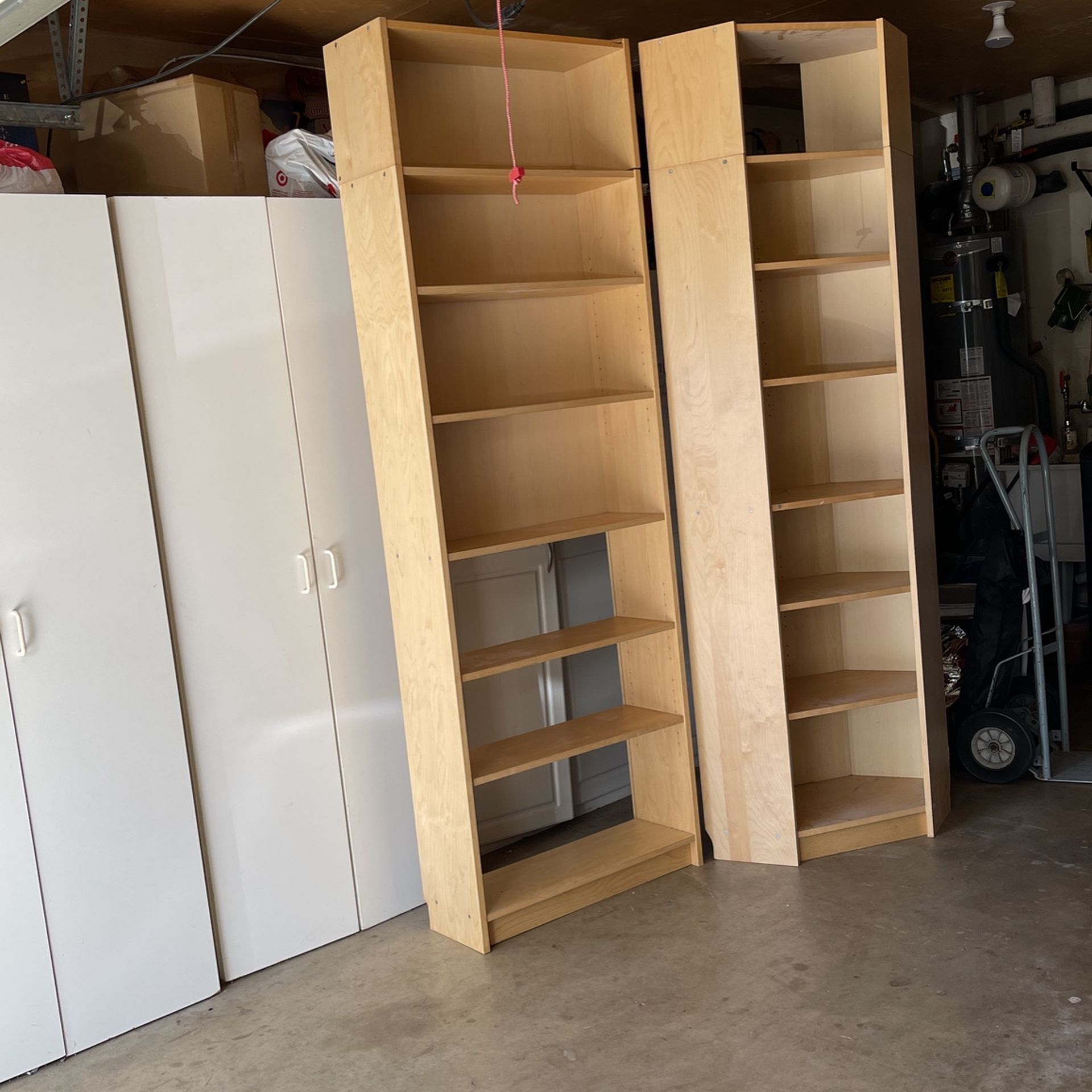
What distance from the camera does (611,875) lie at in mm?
3490

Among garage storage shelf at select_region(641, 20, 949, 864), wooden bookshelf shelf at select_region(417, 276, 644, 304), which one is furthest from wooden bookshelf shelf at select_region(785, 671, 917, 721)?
wooden bookshelf shelf at select_region(417, 276, 644, 304)

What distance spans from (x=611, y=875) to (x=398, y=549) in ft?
3.95

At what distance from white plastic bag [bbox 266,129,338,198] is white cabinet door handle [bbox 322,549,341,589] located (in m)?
1.01

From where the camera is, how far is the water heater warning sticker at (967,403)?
553 centimetres

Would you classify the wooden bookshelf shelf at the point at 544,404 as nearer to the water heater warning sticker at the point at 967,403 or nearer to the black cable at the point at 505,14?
the black cable at the point at 505,14

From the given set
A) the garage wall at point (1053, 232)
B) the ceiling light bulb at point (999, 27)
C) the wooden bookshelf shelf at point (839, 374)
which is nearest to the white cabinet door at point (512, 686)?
the wooden bookshelf shelf at point (839, 374)

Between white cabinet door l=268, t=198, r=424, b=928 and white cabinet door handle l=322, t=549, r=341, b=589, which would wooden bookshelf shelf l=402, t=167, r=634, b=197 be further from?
white cabinet door handle l=322, t=549, r=341, b=589

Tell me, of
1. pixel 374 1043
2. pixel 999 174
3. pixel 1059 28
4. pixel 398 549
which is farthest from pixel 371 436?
pixel 999 174

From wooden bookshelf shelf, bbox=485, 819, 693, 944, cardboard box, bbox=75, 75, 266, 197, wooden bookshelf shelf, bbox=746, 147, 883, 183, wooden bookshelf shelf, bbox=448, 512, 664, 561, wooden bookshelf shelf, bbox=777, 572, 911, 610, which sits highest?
cardboard box, bbox=75, 75, 266, 197

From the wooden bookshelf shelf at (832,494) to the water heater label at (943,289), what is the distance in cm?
227

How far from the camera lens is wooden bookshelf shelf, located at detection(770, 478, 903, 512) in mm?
3443

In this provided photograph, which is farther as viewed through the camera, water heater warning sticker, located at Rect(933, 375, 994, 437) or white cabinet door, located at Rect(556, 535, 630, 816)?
water heater warning sticker, located at Rect(933, 375, 994, 437)

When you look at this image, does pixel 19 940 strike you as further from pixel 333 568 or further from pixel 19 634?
pixel 333 568

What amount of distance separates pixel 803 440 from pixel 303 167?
180 cm
